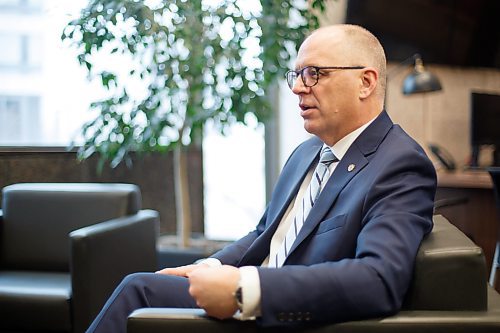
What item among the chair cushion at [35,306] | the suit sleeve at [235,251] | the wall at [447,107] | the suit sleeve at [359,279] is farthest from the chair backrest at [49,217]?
the wall at [447,107]

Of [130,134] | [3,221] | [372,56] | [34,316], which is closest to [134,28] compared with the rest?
[130,134]

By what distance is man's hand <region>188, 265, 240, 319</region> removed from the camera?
1.38 m

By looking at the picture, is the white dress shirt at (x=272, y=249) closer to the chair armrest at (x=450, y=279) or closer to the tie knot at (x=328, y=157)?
the tie knot at (x=328, y=157)

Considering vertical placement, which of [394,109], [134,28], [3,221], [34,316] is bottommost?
[34,316]

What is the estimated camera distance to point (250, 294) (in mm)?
1374

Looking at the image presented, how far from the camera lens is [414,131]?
479 cm

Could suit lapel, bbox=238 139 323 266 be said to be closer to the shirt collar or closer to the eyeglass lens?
the shirt collar

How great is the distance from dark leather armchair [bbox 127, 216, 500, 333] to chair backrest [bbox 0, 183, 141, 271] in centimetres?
184

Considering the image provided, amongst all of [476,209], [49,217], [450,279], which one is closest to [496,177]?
[476,209]

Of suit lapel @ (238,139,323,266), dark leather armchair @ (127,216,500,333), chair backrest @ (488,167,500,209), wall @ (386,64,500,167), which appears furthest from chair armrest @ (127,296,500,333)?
wall @ (386,64,500,167)

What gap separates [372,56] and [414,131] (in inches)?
124

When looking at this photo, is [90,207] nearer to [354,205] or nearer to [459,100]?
[354,205]

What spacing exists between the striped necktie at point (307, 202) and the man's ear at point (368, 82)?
7.6 inches

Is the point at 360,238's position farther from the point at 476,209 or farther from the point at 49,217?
the point at 476,209
